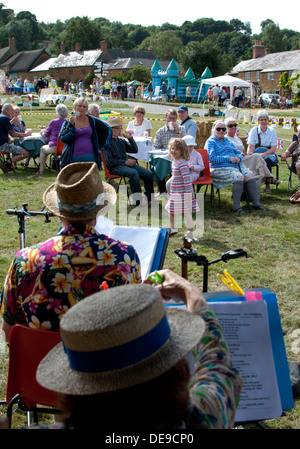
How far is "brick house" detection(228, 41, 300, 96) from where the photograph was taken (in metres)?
59.3

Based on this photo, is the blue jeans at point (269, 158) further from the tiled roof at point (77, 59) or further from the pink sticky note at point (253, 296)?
the tiled roof at point (77, 59)

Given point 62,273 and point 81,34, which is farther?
point 81,34

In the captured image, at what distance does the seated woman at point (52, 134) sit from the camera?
31.6ft

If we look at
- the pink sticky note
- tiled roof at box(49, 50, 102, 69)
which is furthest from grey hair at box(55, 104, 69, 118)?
tiled roof at box(49, 50, 102, 69)

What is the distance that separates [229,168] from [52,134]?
14.7ft

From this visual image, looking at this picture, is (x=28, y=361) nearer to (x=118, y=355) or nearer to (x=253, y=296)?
(x=253, y=296)

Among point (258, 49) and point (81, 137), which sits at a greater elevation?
point (258, 49)

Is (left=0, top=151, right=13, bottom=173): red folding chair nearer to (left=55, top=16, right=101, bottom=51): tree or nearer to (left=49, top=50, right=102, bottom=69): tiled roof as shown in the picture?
(left=49, top=50, right=102, bottom=69): tiled roof

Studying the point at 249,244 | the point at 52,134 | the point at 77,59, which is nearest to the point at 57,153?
the point at 52,134

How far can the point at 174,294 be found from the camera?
1783 mm

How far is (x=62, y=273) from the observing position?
2119 millimetres

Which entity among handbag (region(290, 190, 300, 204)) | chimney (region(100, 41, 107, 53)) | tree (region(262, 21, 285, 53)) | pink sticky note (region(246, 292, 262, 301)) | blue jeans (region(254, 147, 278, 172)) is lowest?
handbag (region(290, 190, 300, 204))

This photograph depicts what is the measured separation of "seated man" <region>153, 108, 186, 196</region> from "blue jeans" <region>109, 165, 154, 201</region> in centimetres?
30
